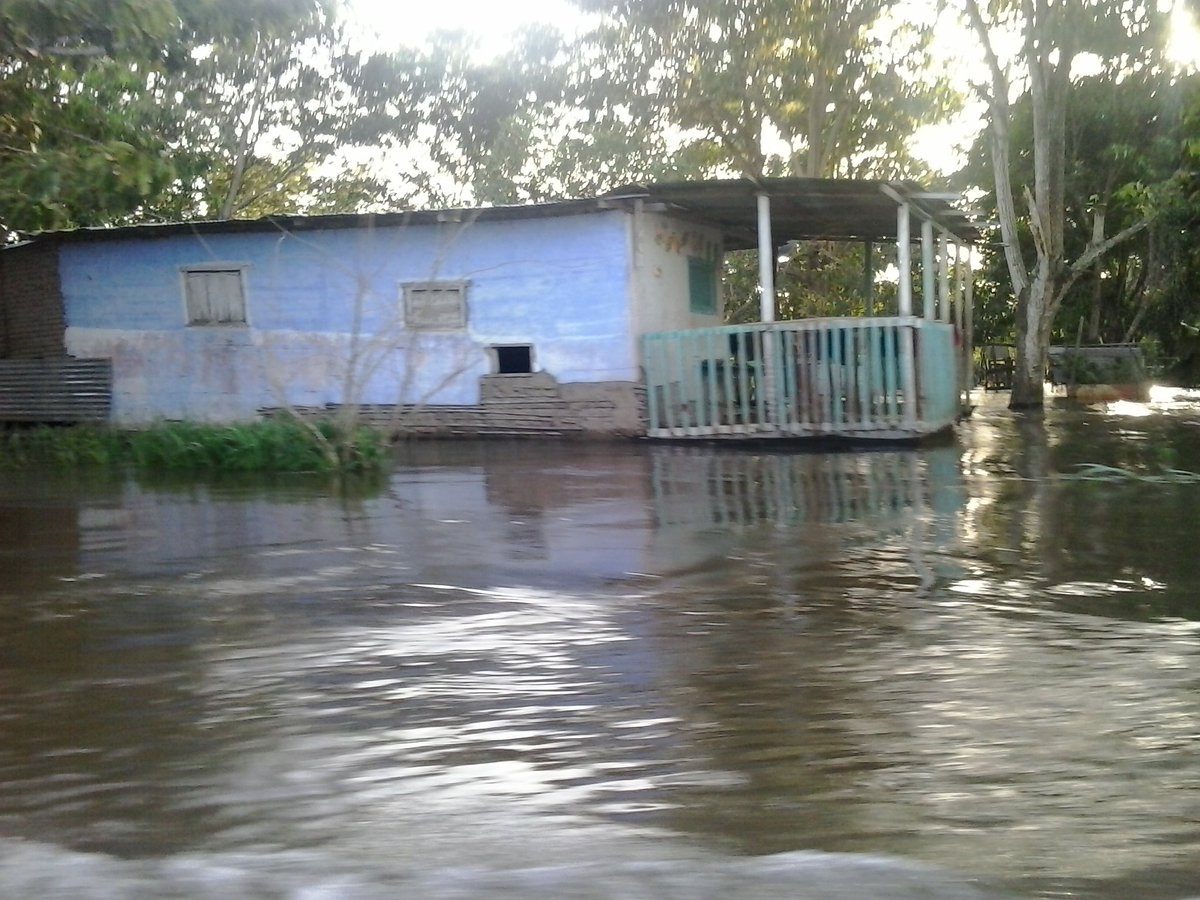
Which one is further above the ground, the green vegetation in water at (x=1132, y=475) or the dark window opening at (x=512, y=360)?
the dark window opening at (x=512, y=360)

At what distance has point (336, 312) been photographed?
1634 cm

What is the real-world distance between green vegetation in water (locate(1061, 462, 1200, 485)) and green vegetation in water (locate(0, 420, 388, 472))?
6338 millimetres

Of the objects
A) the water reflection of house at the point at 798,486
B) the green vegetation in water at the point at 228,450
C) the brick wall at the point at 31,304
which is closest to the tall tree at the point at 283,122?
the brick wall at the point at 31,304

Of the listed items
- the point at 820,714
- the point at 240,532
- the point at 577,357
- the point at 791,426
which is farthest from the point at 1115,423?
the point at 820,714

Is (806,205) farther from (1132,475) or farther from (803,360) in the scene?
(1132,475)

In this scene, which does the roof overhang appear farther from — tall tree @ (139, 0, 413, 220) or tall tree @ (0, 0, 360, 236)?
tall tree @ (139, 0, 413, 220)

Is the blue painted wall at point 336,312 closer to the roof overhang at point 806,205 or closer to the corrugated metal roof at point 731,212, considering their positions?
the corrugated metal roof at point 731,212

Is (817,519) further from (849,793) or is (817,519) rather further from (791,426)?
(791,426)

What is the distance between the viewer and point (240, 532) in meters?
7.95

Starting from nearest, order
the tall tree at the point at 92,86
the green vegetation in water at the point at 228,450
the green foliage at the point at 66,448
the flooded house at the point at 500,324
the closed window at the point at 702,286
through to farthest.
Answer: the tall tree at the point at 92,86 → the green vegetation in water at the point at 228,450 → the green foliage at the point at 66,448 → the flooded house at the point at 500,324 → the closed window at the point at 702,286

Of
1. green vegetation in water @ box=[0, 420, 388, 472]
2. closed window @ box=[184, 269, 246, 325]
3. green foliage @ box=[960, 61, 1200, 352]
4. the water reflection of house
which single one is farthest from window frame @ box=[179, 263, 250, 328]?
green foliage @ box=[960, 61, 1200, 352]

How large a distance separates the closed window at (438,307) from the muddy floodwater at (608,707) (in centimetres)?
807

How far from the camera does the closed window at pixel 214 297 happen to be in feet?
55.0

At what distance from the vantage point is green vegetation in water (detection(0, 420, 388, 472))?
11570 mm
